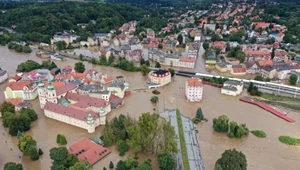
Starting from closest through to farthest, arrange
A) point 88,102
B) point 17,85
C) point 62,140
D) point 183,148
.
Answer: point 183,148
point 62,140
point 88,102
point 17,85

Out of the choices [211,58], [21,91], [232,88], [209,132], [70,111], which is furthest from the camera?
[211,58]

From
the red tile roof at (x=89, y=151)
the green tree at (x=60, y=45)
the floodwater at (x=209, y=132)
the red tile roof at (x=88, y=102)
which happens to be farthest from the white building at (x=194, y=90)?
the green tree at (x=60, y=45)

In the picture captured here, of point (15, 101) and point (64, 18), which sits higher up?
point (64, 18)

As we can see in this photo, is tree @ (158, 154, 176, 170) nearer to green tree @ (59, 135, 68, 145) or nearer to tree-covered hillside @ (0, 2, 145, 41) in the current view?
green tree @ (59, 135, 68, 145)

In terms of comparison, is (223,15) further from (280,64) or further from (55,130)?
(55,130)

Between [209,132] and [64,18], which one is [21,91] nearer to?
[209,132]

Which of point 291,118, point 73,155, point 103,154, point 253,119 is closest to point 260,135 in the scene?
point 253,119

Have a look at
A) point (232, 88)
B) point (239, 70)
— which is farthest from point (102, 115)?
point (239, 70)

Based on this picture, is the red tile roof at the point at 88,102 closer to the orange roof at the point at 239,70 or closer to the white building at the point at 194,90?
the white building at the point at 194,90
